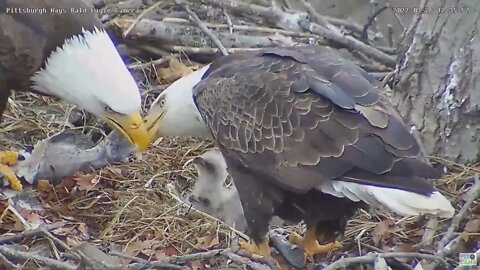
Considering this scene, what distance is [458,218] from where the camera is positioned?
3.35 metres

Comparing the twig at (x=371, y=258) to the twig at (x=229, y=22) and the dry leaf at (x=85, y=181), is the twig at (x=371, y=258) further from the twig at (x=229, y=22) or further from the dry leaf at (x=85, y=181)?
the twig at (x=229, y=22)

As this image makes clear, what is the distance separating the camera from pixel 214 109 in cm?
342

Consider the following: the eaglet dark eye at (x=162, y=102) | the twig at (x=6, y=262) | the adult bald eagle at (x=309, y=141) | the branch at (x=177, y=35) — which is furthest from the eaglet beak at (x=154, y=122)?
the branch at (x=177, y=35)

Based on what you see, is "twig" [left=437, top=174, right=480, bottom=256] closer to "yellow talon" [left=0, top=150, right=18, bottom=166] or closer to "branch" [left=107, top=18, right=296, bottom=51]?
"branch" [left=107, top=18, right=296, bottom=51]

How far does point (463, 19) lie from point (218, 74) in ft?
3.65

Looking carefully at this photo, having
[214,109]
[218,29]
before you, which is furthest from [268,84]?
[218,29]

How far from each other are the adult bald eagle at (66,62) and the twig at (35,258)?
79cm

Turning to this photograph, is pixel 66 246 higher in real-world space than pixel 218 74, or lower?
lower

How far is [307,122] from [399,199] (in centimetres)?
45

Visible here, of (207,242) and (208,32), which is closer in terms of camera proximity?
(207,242)

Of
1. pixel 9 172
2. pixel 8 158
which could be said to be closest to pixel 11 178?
pixel 9 172

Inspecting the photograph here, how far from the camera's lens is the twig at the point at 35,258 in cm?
303

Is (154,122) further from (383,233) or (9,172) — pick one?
(383,233)

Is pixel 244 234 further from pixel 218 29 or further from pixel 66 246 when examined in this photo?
pixel 218 29
